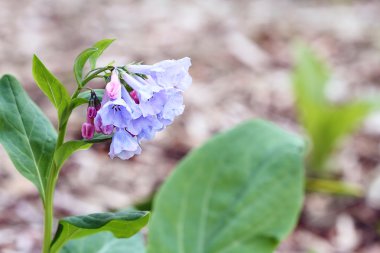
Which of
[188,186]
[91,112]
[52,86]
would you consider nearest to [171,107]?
[91,112]

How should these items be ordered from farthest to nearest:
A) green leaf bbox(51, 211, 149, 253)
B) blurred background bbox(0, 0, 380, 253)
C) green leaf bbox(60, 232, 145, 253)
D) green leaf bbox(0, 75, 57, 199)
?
blurred background bbox(0, 0, 380, 253) → green leaf bbox(60, 232, 145, 253) → green leaf bbox(0, 75, 57, 199) → green leaf bbox(51, 211, 149, 253)

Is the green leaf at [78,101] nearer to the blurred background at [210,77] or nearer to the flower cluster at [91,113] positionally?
the flower cluster at [91,113]

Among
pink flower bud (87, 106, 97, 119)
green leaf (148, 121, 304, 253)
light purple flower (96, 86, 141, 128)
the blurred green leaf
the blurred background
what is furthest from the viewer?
the blurred green leaf

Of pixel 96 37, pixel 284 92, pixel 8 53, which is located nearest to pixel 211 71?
pixel 284 92

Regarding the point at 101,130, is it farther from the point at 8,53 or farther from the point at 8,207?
the point at 8,53

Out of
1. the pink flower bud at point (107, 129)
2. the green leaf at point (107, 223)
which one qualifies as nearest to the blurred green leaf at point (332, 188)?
the green leaf at point (107, 223)

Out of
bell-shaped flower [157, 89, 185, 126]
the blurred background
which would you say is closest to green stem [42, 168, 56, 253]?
bell-shaped flower [157, 89, 185, 126]

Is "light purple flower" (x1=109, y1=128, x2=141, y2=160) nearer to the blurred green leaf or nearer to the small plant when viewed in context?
the small plant

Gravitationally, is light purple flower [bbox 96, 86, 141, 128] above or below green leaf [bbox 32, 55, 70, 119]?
below
